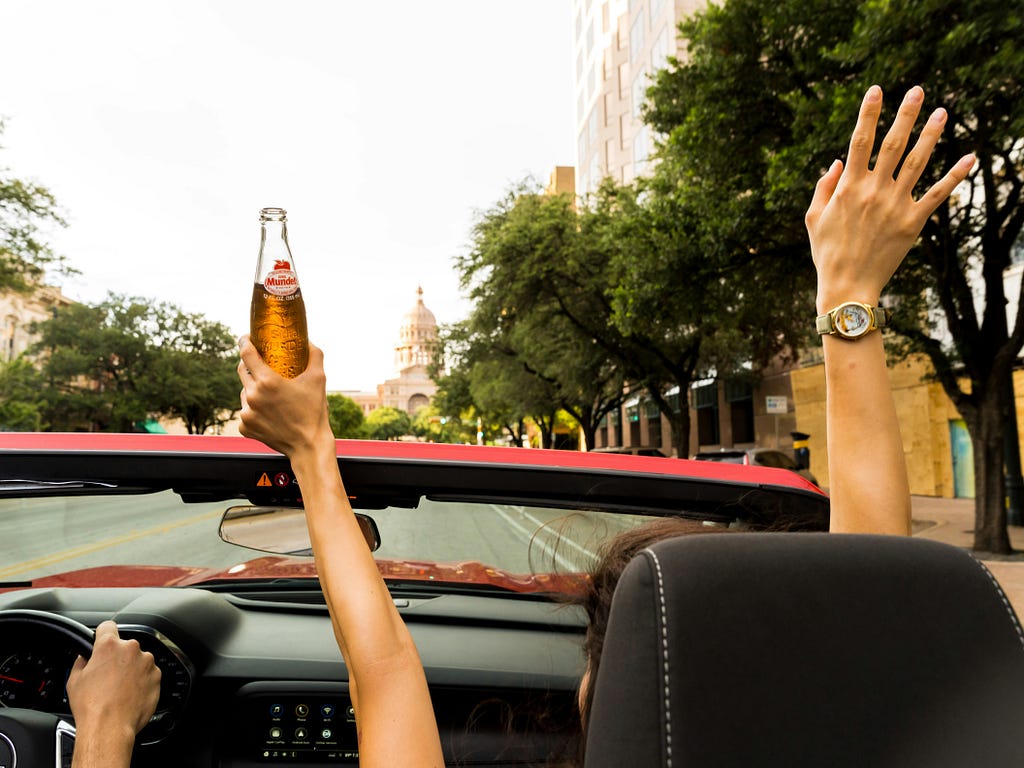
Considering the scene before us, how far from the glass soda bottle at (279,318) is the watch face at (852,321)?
1.05 metres

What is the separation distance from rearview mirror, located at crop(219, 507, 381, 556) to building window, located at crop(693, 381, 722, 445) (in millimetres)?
40879

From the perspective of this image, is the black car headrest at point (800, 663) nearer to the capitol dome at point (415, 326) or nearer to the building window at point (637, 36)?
the building window at point (637, 36)

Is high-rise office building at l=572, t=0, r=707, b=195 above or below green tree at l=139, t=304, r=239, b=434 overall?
above

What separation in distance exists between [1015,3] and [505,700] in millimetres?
9997

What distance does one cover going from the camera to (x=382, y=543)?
2557mm

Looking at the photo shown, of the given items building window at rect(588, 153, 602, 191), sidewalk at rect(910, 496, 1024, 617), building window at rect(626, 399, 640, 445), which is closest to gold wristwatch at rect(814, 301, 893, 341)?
sidewalk at rect(910, 496, 1024, 617)

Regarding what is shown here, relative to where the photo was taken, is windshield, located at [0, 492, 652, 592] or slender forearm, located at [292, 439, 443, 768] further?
windshield, located at [0, 492, 652, 592]

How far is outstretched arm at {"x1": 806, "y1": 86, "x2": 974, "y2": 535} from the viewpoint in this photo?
4.82 feet

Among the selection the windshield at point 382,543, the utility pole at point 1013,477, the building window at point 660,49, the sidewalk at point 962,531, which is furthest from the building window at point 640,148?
the windshield at point 382,543

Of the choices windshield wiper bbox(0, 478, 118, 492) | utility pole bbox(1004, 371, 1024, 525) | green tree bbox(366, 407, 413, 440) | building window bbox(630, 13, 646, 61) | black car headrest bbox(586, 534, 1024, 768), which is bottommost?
utility pole bbox(1004, 371, 1024, 525)

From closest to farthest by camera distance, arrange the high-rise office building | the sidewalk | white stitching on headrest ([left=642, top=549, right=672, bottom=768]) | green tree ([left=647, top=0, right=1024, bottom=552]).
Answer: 1. white stitching on headrest ([left=642, top=549, right=672, bottom=768])
2. the sidewalk
3. green tree ([left=647, top=0, right=1024, bottom=552])
4. the high-rise office building

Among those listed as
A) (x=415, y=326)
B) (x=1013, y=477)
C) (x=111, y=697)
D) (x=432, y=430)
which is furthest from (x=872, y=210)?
(x=415, y=326)

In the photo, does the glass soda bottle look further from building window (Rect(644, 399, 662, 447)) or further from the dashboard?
building window (Rect(644, 399, 662, 447))

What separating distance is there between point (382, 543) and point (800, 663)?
183cm
